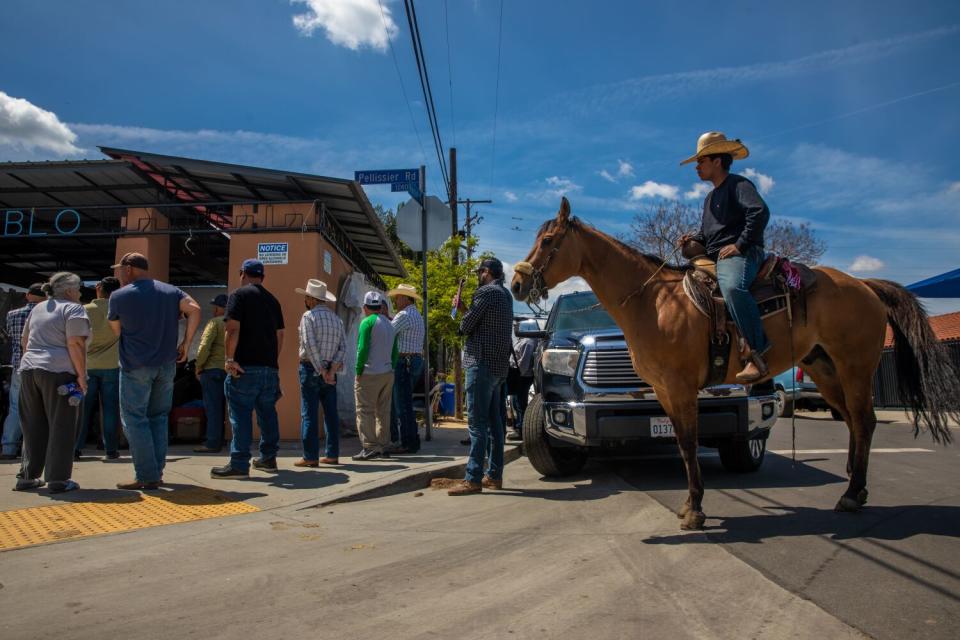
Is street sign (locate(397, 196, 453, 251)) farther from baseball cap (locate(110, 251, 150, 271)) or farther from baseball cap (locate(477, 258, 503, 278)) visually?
baseball cap (locate(110, 251, 150, 271))

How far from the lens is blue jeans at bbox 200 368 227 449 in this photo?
329 inches

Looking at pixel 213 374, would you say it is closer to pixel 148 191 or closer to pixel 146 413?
pixel 146 413

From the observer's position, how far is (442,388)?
14.7 meters

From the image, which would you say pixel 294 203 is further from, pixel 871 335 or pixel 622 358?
pixel 871 335

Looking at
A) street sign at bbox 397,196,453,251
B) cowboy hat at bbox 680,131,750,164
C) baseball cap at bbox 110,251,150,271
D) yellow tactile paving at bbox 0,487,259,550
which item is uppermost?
street sign at bbox 397,196,453,251

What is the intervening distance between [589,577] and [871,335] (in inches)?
122

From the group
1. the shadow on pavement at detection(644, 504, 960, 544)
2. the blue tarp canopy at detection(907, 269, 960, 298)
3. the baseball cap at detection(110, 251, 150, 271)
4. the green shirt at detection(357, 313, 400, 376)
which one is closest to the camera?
the shadow on pavement at detection(644, 504, 960, 544)

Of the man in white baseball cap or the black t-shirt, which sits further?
the man in white baseball cap

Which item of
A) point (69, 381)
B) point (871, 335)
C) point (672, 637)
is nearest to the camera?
point (672, 637)

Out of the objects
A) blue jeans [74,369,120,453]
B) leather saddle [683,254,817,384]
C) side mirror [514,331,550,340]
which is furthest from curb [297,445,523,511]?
blue jeans [74,369,120,453]

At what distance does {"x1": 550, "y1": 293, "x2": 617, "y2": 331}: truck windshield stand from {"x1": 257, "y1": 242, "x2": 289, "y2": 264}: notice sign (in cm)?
431

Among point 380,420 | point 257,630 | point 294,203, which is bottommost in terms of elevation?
point 257,630

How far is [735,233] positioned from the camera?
4.97 meters

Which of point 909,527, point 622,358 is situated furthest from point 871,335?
point 622,358
